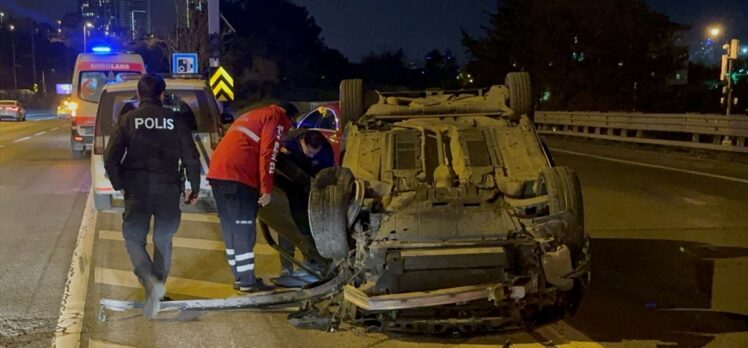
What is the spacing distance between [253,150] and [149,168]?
0.89m

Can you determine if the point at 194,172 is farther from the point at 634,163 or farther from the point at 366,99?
the point at 634,163

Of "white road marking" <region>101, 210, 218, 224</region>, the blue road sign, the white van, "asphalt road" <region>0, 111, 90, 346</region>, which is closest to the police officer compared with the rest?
"asphalt road" <region>0, 111, 90, 346</region>

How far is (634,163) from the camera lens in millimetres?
18844

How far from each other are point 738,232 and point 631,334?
461 centimetres

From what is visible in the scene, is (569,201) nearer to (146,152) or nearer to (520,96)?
(520,96)

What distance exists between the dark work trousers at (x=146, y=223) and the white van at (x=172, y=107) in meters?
3.99

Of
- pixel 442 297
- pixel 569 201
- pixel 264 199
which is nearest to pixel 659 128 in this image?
pixel 569 201

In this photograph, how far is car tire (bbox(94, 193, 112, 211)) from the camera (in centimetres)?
1113

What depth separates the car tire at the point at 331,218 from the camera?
598 cm

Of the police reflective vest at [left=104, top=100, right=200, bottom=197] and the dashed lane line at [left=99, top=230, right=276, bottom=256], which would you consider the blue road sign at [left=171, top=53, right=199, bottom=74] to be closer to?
the dashed lane line at [left=99, top=230, right=276, bottom=256]

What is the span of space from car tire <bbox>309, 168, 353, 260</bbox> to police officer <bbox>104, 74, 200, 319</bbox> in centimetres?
110

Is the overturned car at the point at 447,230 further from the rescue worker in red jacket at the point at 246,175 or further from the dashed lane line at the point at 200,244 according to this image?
the dashed lane line at the point at 200,244

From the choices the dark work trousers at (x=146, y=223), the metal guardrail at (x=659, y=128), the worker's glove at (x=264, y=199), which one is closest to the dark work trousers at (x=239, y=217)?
the worker's glove at (x=264, y=199)

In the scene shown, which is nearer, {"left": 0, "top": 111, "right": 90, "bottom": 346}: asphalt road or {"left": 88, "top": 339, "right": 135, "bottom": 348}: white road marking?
{"left": 88, "top": 339, "right": 135, "bottom": 348}: white road marking
